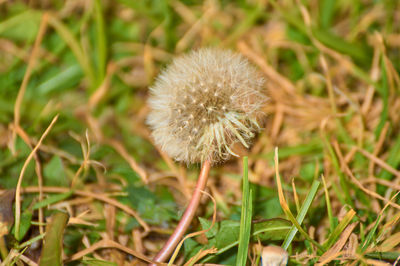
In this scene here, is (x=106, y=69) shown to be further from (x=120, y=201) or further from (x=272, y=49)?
(x=272, y=49)

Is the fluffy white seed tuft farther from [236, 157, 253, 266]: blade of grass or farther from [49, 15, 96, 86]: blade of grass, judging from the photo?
[49, 15, 96, 86]: blade of grass

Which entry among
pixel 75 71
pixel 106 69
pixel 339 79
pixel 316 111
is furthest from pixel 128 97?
pixel 339 79

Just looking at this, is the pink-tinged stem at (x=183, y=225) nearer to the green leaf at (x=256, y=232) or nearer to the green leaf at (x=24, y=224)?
the green leaf at (x=256, y=232)

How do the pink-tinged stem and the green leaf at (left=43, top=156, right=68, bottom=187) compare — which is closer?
the pink-tinged stem

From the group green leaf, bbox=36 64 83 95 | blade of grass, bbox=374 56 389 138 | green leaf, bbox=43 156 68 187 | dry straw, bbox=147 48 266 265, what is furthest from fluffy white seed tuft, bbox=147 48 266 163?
green leaf, bbox=36 64 83 95

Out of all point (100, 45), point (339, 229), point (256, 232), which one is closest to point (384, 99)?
point (339, 229)

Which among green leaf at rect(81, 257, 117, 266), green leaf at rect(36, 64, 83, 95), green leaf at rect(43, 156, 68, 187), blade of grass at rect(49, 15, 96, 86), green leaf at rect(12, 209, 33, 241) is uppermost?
blade of grass at rect(49, 15, 96, 86)

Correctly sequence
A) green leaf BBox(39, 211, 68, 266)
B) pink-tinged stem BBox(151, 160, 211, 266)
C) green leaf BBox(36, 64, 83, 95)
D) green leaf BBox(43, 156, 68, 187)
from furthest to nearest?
green leaf BBox(36, 64, 83, 95) → green leaf BBox(43, 156, 68, 187) → pink-tinged stem BBox(151, 160, 211, 266) → green leaf BBox(39, 211, 68, 266)
